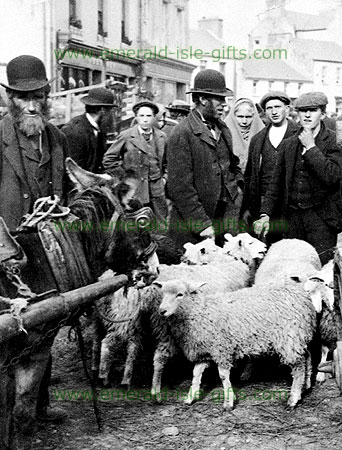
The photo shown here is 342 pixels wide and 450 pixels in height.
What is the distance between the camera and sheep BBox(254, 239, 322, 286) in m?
6.15

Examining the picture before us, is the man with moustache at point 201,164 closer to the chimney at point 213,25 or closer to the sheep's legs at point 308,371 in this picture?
the sheep's legs at point 308,371

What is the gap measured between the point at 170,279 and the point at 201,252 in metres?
1.00

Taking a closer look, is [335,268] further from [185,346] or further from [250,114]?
[250,114]

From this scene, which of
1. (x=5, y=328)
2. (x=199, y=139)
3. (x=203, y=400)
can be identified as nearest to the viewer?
(x=5, y=328)

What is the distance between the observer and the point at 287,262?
644 centimetres

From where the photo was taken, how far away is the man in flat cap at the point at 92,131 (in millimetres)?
7828

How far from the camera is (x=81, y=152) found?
7.82 m

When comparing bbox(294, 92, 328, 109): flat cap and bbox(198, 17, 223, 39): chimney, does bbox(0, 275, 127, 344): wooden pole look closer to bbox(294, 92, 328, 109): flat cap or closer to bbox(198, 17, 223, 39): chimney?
bbox(294, 92, 328, 109): flat cap

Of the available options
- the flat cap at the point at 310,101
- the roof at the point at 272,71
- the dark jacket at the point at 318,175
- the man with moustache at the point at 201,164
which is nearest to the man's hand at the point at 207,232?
the man with moustache at the point at 201,164

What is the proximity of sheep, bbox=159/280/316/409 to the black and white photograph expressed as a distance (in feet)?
0.04

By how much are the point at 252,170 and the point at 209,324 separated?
9.12ft

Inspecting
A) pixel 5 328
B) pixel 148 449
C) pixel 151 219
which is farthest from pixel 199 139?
pixel 5 328

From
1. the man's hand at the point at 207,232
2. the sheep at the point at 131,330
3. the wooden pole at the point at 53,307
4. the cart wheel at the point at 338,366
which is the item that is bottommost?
the sheep at the point at 131,330

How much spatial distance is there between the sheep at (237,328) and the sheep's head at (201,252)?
53.5 inches
